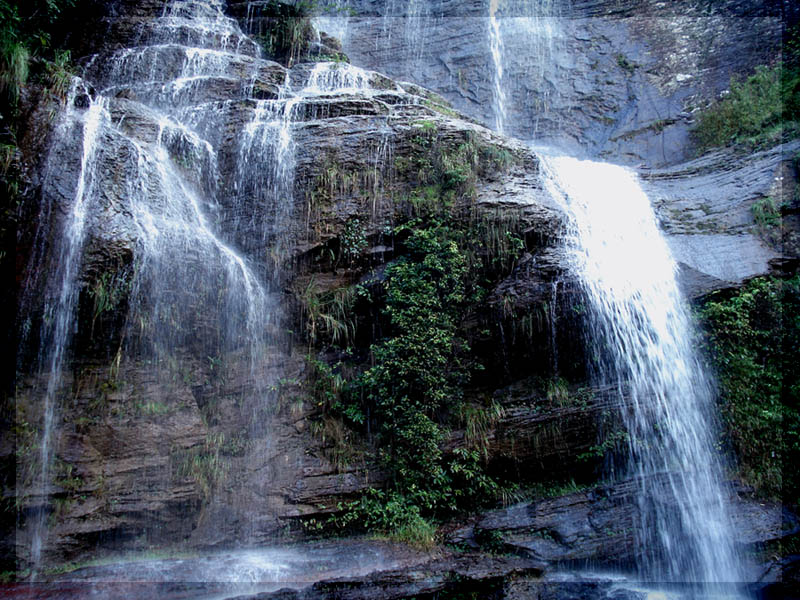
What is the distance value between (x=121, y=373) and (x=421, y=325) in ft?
14.8

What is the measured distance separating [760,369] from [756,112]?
6.92 m

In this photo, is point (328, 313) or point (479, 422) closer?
point (479, 422)

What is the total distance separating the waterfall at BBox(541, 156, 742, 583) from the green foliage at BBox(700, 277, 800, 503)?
353mm

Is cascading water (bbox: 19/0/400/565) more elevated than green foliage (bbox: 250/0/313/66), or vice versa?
green foliage (bbox: 250/0/313/66)

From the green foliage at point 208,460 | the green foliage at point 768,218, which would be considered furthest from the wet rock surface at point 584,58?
the green foliage at point 208,460

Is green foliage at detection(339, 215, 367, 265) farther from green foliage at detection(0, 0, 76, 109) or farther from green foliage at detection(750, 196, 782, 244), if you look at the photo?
green foliage at detection(750, 196, 782, 244)

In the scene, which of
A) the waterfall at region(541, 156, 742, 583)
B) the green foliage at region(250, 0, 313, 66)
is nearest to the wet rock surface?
the green foliage at region(250, 0, 313, 66)

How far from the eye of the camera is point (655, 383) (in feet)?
25.9

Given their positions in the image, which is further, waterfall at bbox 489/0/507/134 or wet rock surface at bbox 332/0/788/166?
waterfall at bbox 489/0/507/134

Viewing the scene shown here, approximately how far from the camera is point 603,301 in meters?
8.20

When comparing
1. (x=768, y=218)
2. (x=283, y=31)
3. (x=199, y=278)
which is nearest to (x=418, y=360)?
(x=199, y=278)

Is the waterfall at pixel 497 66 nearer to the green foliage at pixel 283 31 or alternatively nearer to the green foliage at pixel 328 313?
the green foliage at pixel 283 31

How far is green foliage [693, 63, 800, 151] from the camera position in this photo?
35.3ft

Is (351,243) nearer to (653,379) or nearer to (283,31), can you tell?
(653,379)
